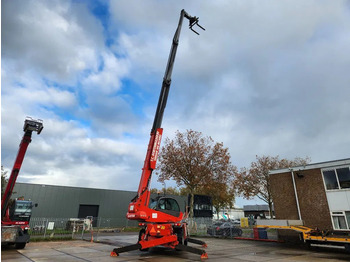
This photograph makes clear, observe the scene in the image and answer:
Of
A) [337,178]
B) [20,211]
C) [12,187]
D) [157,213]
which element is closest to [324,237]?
[337,178]

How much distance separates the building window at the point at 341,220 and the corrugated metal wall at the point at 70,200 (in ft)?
87.2

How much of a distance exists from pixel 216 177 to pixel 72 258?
69.2 ft

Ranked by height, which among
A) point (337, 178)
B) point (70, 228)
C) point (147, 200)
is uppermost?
point (337, 178)

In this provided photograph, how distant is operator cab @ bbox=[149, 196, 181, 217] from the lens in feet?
39.4

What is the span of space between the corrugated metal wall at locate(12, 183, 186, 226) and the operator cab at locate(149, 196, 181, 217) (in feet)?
78.5

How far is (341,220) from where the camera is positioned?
14.9 meters

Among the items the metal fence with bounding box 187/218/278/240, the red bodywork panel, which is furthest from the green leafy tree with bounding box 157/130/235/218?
the red bodywork panel

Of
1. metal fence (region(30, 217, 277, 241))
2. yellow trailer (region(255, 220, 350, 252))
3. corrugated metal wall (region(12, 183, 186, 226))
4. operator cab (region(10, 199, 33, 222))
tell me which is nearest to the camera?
yellow trailer (region(255, 220, 350, 252))

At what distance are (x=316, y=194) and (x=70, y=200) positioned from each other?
30.4 m

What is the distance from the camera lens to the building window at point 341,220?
577 inches

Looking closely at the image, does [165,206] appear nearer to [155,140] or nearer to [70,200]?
[155,140]

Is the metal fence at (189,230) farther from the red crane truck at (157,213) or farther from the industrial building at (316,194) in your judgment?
the red crane truck at (157,213)

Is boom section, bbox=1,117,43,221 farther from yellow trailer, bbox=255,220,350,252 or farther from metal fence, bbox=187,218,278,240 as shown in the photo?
metal fence, bbox=187,218,278,240

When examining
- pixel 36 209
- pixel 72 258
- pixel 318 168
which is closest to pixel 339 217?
pixel 318 168
